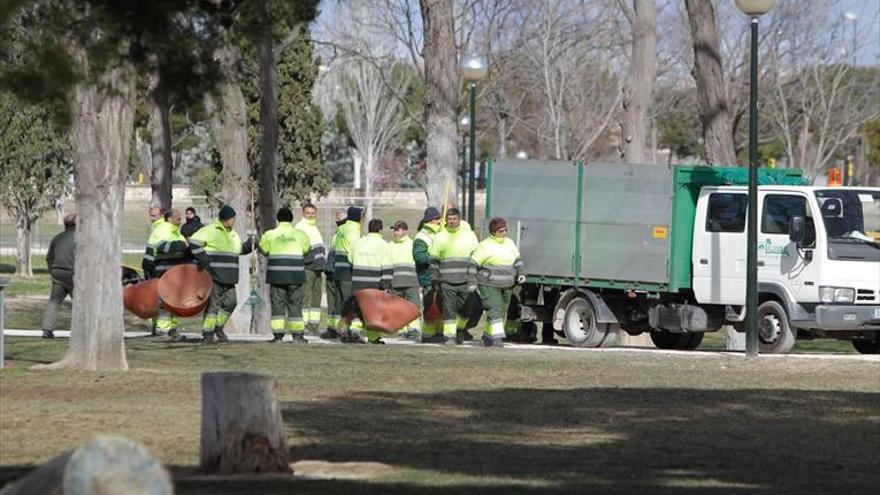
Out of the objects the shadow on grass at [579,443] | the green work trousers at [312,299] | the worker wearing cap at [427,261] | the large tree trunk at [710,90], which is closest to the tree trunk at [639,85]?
the large tree trunk at [710,90]

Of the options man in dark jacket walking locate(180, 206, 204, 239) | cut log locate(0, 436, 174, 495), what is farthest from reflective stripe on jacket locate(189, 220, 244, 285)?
cut log locate(0, 436, 174, 495)

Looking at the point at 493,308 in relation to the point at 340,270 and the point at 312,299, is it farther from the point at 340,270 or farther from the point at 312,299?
the point at 312,299

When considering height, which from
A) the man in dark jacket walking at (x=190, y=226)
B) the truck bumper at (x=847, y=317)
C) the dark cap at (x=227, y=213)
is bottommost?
the truck bumper at (x=847, y=317)

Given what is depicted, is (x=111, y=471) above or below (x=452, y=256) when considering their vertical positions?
below

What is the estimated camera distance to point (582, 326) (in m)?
26.7

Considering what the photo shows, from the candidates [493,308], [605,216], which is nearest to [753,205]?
[605,216]

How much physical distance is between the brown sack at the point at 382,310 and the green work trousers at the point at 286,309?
0.83 m

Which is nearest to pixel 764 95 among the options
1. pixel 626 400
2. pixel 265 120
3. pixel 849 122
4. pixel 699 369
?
pixel 849 122

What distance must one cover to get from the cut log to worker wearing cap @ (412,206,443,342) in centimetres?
1746

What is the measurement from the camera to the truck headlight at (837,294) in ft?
78.8

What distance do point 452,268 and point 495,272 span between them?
847mm

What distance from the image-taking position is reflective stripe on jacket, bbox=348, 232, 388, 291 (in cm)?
A: 2564

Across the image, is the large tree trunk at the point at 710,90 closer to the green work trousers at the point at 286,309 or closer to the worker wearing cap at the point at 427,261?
the worker wearing cap at the point at 427,261

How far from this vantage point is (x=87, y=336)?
1873cm
